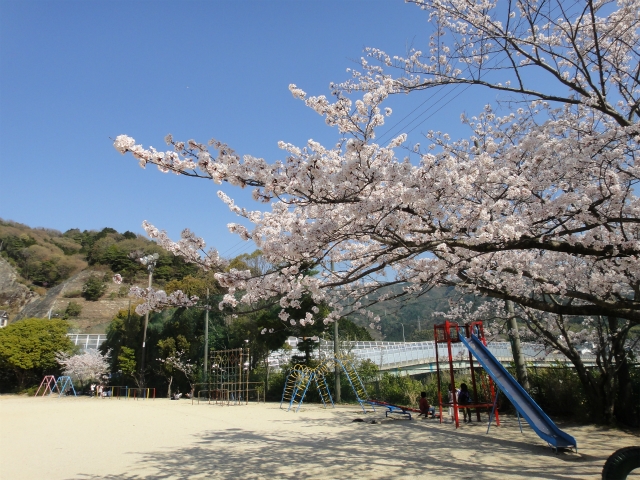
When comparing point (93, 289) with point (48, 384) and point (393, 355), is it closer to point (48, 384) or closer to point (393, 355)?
point (48, 384)

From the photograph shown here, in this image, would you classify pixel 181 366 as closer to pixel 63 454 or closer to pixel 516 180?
pixel 63 454

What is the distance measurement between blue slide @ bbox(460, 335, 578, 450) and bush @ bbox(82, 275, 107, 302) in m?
55.8

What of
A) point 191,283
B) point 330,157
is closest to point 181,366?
point 191,283

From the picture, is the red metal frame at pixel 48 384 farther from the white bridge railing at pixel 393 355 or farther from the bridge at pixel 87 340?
the white bridge railing at pixel 393 355

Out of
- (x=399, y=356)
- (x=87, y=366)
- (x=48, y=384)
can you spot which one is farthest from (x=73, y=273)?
(x=399, y=356)

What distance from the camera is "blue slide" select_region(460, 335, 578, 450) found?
20.9ft

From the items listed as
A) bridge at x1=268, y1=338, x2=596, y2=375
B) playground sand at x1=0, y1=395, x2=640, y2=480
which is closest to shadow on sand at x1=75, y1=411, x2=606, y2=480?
playground sand at x1=0, y1=395, x2=640, y2=480

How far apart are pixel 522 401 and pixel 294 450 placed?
4.36m

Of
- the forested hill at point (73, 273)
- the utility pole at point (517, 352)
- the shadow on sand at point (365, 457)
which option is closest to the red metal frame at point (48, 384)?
the forested hill at point (73, 273)

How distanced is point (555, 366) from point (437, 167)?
389 inches

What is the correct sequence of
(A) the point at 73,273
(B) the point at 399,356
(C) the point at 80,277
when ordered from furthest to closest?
(A) the point at 73,273
(C) the point at 80,277
(B) the point at 399,356

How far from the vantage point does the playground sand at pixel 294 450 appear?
538cm

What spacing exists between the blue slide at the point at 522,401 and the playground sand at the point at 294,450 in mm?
233

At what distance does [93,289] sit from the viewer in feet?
181
